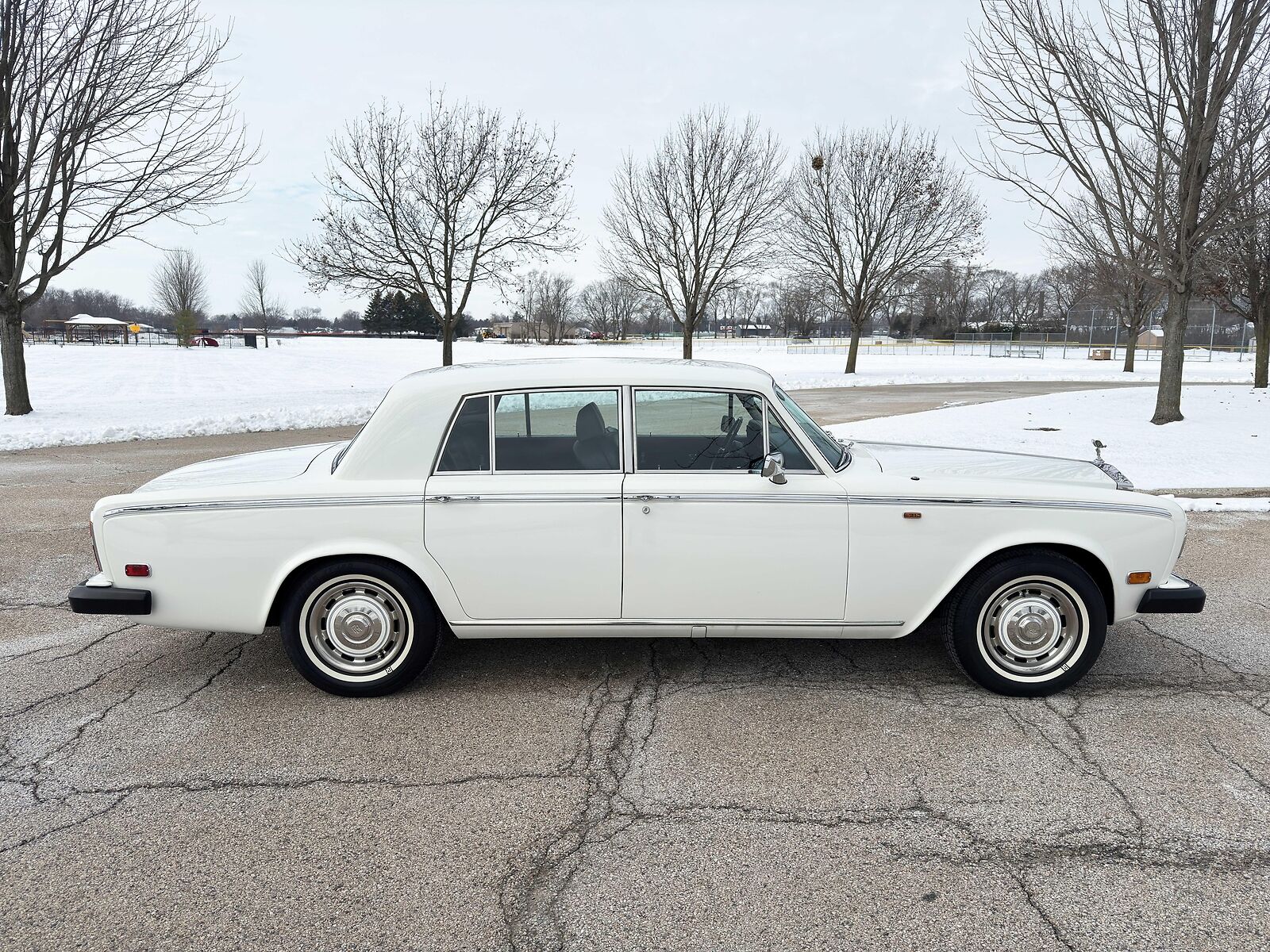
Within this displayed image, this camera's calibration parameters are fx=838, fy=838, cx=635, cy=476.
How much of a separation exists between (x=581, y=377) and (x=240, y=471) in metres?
1.81

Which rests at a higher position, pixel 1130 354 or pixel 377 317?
pixel 377 317

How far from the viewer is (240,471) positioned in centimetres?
421

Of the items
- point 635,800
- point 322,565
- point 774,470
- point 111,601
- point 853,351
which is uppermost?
point 853,351

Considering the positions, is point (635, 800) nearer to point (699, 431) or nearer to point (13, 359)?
point (699, 431)

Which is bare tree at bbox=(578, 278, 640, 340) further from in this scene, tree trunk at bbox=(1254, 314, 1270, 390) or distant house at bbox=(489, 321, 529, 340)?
tree trunk at bbox=(1254, 314, 1270, 390)

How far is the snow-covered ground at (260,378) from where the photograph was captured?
620 inches

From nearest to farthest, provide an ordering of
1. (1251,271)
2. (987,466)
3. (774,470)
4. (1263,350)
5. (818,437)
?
(774,470)
(818,437)
(987,466)
(1251,271)
(1263,350)

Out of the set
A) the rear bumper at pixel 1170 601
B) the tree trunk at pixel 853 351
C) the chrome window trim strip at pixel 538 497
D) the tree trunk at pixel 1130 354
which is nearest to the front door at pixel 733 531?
the chrome window trim strip at pixel 538 497

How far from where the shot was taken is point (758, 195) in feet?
99.2

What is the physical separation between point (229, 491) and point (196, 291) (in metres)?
78.2

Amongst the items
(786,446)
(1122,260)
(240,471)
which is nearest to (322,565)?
(240,471)

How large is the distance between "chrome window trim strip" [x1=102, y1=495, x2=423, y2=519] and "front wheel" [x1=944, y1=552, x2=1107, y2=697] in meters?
2.56

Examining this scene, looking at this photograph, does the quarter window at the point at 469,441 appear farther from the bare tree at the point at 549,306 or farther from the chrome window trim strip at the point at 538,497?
the bare tree at the point at 549,306

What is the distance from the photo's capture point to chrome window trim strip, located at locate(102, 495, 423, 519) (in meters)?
3.73
